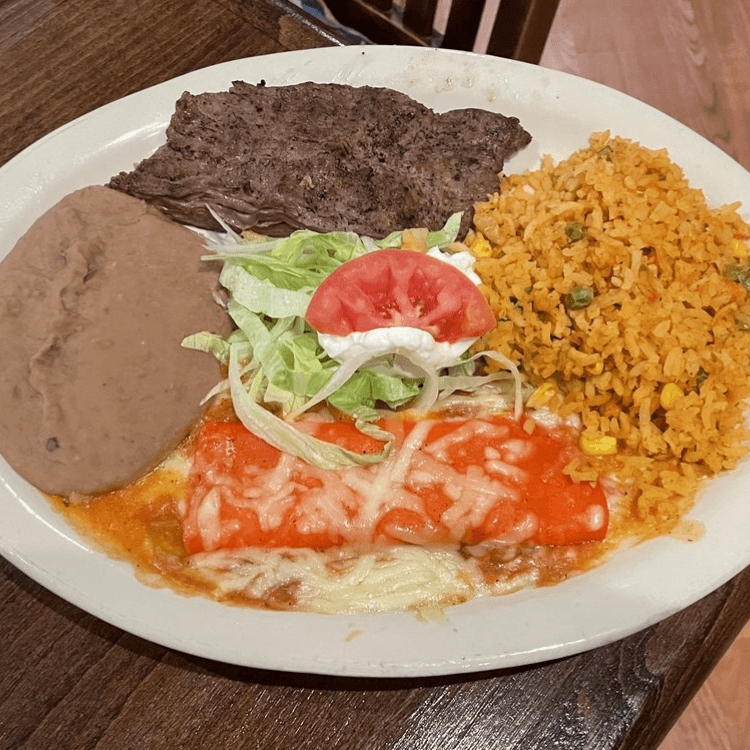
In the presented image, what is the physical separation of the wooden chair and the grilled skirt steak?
60 centimetres

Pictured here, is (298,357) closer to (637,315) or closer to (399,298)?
(399,298)

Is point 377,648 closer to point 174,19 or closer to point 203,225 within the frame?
point 203,225

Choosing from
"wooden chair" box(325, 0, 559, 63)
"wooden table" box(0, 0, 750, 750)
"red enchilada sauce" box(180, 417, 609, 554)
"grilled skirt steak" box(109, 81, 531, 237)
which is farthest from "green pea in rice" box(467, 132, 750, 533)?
"wooden chair" box(325, 0, 559, 63)

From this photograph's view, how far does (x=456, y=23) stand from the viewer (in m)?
2.73

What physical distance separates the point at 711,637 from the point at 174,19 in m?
2.61

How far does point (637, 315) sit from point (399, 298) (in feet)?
1.93

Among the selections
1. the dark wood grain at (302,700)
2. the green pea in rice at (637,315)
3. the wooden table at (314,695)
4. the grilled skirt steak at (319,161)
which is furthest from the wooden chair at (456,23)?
the dark wood grain at (302,700)

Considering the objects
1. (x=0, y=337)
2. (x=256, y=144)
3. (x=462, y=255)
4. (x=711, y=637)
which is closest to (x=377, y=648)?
(x=711, y=637)

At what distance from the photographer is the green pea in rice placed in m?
1.68

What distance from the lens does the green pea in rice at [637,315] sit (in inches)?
66.2

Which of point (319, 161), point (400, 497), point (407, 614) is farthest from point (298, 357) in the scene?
point (407, 614)

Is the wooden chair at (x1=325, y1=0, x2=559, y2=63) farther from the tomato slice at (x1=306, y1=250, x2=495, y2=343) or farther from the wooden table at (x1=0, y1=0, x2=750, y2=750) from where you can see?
the wooden table at (x1=0, y1=0, x2=750, y2=750)

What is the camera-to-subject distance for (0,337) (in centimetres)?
175

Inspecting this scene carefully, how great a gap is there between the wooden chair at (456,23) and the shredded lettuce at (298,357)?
1.00m
